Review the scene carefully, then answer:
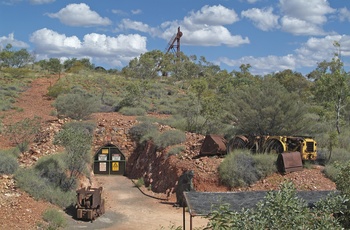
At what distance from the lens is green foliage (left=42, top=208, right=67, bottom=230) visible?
14.3 m

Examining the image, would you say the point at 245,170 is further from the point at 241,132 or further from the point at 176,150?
the point at 241,132

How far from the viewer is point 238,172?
1820 cm

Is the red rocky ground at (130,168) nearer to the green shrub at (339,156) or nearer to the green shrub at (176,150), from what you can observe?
the green shrub at (176,150)

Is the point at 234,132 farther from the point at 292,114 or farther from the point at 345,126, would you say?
the point at 345,126

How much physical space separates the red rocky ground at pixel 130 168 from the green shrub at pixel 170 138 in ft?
1.48

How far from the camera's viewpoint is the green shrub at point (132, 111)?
3259 cm

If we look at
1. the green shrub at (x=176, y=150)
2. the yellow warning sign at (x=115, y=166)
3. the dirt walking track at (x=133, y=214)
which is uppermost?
the green shrub at (x=176, y=150)

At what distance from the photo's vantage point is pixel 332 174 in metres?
17.8

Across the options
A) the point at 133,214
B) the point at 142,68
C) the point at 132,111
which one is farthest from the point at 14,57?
the point at 133,214

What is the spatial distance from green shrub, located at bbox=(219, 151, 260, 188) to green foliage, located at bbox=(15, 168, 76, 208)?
6.51 metres

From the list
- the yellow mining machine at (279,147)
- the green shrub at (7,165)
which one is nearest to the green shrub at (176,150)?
the yellow mining machine at (279,147)

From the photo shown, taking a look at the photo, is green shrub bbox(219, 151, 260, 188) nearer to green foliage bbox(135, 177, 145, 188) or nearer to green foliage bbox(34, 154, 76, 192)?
green foliage bbox(135, 177, 145, 188)

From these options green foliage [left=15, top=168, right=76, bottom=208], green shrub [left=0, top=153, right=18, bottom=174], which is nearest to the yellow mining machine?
green foliage [left=15, top=168, right=76, bottom=208]

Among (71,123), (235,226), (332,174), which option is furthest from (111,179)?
(235,226)
